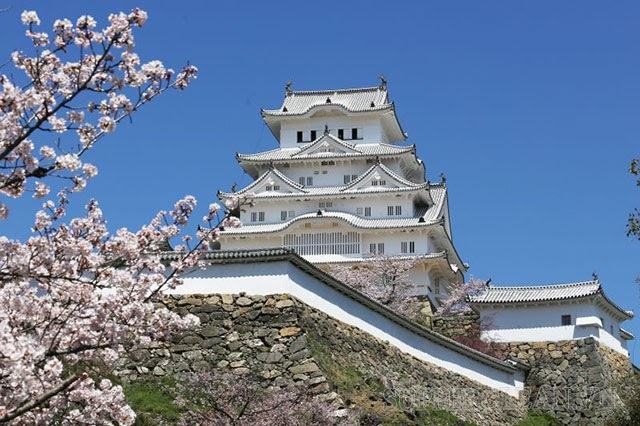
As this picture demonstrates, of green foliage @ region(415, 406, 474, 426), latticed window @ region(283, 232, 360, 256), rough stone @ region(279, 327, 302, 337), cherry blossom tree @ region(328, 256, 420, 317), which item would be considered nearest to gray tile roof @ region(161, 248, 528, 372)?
rough stone @ region(279, 327, 302, 337)

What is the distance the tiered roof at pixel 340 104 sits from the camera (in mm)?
49562

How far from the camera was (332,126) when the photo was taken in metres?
50.2

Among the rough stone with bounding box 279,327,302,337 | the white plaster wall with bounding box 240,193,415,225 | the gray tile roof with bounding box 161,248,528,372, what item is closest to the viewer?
the rough stone with bounding box 279,327,302,337

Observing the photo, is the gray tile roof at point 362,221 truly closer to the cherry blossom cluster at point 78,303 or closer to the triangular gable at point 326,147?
the triangular gable at point 326,147

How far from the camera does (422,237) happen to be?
43906 millimetres

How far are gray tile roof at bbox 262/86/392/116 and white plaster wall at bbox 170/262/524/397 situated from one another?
84.5 ft

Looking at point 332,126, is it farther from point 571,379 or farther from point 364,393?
point 364,393

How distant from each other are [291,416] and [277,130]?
1394 inches

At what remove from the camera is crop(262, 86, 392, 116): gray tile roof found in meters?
49.7

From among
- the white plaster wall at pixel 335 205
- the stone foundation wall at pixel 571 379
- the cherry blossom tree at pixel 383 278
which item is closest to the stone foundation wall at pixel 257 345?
the stone foundation wall at pixel 571 379

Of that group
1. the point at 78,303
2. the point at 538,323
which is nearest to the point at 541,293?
the point at 538,323

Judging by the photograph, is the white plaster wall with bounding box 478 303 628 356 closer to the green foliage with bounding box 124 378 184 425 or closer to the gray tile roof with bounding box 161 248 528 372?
the gray tile roof with bounding box 161 248 528 372

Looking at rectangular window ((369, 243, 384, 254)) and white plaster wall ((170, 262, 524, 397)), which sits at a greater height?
rectangular window ((369, 243, 384, 254))

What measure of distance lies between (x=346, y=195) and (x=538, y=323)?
14024 mm
